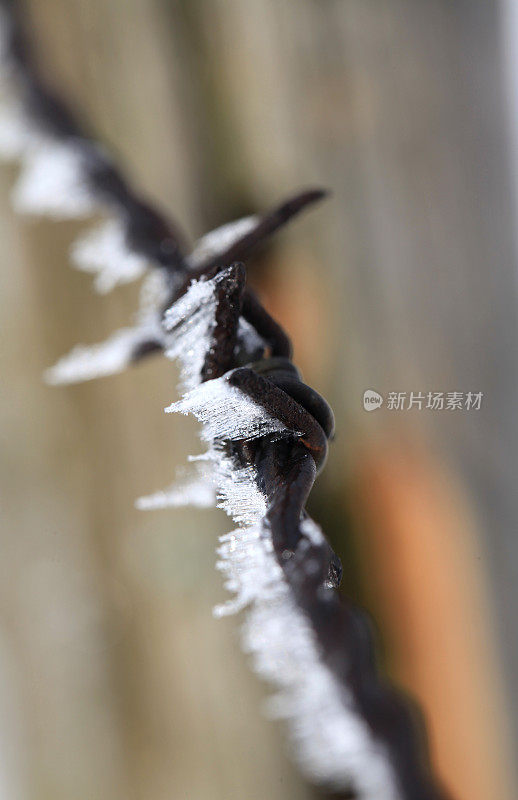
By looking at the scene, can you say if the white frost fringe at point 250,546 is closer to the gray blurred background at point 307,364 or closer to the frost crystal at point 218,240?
the frost crystal at point 218,240

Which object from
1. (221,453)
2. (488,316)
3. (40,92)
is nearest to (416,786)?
(221,453)

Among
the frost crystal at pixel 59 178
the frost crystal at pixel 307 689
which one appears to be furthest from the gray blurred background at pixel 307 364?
the frost crystal at pixel 307 689

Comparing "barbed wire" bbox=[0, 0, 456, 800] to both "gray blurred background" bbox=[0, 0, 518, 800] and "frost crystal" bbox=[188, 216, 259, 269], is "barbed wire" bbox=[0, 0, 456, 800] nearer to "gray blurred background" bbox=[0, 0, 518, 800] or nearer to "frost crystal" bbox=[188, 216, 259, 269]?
"frost crystal" bbox=[188, 216, 259, 269]

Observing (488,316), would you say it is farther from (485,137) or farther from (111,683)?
(111,683)

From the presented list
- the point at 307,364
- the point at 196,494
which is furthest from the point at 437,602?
the point at 196,494

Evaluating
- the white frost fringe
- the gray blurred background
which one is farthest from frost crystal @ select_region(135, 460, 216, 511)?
the gray blurred background
